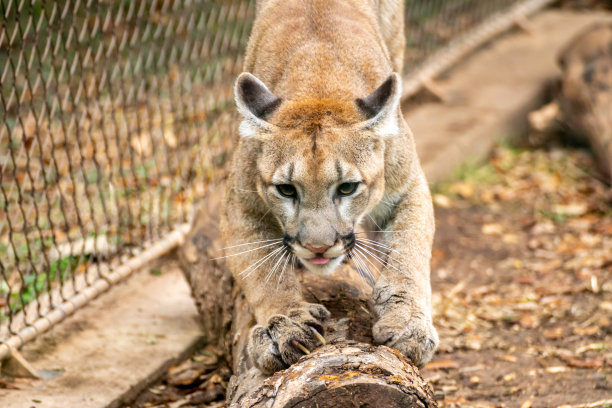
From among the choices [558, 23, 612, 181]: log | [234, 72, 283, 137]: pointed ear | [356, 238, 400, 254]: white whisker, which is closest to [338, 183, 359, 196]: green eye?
[356, 238, 400, 254]: white whisker

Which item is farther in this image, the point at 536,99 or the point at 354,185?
the point at 536,99

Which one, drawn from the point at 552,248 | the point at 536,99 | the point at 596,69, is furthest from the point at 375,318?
the point at 536,99

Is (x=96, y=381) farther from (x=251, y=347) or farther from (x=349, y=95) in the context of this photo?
(x=349, y=95)

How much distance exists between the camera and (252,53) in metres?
5.90

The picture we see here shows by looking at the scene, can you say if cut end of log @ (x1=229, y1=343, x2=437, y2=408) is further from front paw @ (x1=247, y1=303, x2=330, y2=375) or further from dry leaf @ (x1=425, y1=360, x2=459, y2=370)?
dry leaf @ (x1=425, y1=360, x2=459, y2=370)

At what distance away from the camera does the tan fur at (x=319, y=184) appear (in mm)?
4320

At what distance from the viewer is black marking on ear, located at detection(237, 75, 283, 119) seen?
465 cm

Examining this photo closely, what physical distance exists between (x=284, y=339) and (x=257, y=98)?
133 centimetres

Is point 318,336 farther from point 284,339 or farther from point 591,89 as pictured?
point 591,89

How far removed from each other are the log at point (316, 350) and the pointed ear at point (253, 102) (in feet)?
3.19

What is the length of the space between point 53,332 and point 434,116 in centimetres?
545

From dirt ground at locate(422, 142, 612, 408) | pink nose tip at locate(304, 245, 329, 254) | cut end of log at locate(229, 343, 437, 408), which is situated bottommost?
dirt ground at locate(422, 142, 612, 408)

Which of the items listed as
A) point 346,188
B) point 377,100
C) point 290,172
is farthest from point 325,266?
point 377,100

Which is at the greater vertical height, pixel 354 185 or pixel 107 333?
pixel 354 185
